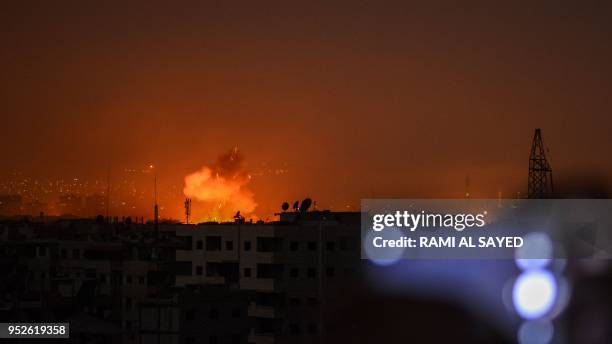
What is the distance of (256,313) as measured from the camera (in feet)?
91.9

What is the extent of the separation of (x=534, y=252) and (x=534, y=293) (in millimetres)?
4055

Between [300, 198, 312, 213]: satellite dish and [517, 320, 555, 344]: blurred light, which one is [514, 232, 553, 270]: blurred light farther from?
[300, 198, 312, 213]: satellite dish

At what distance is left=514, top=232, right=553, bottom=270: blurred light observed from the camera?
2015 centimetres

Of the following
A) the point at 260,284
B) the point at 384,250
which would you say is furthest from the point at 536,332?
the point at 260,284

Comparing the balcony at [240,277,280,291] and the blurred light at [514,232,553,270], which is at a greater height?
the blurred light at [514,232,553,270]

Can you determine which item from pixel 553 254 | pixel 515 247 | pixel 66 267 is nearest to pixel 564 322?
pixel 553 254

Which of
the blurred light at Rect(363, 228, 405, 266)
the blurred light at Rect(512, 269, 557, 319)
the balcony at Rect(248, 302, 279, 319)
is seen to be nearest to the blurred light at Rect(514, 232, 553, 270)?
the blurred light at Rect(512, 269, 557, 319)

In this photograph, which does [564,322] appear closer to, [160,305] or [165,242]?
[160,305]

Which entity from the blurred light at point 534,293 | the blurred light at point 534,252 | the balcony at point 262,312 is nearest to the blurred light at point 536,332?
the blurred light at point 534,293

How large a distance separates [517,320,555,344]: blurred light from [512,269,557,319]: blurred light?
0.96ft

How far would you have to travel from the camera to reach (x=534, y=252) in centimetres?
2239

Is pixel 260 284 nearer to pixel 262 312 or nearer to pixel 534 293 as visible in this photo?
pixel 262 312

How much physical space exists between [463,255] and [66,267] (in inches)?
770

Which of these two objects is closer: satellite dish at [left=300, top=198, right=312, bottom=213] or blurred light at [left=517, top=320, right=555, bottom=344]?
blurred light at [left=517, top=320, right=555, bottom=344]
